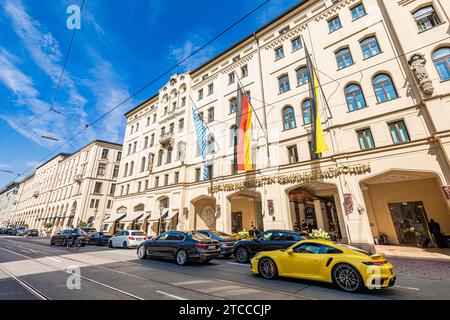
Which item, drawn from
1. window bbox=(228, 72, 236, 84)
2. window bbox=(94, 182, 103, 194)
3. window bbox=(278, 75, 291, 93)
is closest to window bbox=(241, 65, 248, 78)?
window bbox=(228, 72, 236, 84)

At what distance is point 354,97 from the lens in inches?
631

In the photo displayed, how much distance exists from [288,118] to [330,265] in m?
15.2

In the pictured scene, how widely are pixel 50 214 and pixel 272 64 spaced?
63.1 meters

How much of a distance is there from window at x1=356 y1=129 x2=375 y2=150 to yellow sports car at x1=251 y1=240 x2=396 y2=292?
1110 cm

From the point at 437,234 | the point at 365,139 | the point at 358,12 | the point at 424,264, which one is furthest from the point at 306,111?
A: the point at 424,264

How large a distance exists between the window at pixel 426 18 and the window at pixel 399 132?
23.8 feet

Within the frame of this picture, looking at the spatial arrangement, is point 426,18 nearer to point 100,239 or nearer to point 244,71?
point 244,71

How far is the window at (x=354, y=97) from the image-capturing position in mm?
15641

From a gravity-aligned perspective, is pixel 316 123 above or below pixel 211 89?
below

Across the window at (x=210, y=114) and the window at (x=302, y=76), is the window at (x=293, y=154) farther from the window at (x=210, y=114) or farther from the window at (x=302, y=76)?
the window at (x=210, y=114)

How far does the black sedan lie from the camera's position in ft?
30.9

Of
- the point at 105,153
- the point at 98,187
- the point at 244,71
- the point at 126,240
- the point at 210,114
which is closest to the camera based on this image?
the point at 126,240

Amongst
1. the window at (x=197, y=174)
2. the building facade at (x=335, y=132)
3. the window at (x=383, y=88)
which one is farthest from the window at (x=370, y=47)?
the window at (x=197, y=174)

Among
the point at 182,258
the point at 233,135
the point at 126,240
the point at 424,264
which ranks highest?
the point at 233,135
